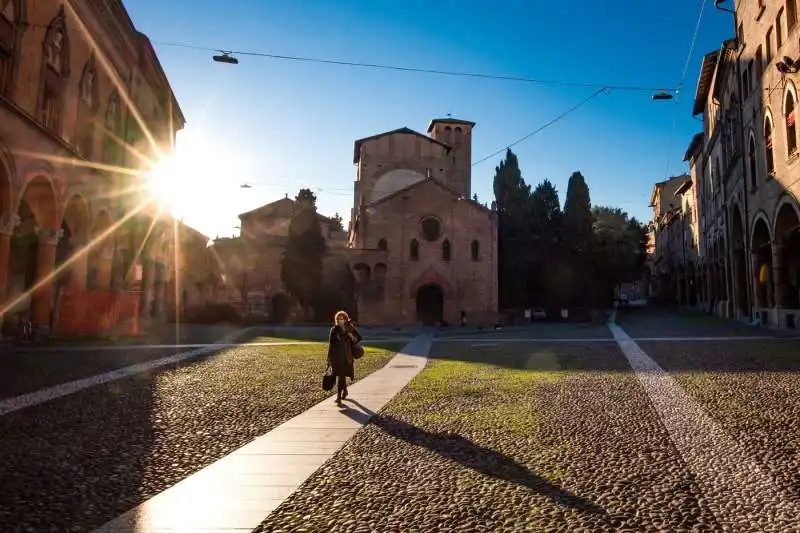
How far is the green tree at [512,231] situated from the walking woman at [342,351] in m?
33.8

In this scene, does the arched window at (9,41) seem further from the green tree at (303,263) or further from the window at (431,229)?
the window at (431,229)

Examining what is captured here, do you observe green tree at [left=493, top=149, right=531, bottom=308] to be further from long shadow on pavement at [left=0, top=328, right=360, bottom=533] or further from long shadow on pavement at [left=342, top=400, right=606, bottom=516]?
long shadow on pavement at [left=342, top=400, right=606, bottom=516]

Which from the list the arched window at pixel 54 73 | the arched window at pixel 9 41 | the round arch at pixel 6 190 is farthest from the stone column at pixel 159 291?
the arched window at pixel 9 41

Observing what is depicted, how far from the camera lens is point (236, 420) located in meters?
7.03

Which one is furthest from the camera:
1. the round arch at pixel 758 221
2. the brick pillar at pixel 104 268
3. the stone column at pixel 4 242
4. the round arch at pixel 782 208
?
the brick pillar at pixel 104 268

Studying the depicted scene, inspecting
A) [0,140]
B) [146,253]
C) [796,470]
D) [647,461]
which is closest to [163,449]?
[647,461]

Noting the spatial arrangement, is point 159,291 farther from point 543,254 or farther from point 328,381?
point 543,254

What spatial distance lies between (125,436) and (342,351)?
3529 mm

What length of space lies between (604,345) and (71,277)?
2089cm

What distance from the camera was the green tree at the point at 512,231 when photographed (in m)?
41.3

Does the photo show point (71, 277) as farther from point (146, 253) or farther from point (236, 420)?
point (236, 420)

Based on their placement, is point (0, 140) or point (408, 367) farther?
point (0, 140)

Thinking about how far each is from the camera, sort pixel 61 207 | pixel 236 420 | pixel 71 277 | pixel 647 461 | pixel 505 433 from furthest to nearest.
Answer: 1. pixel 71 277
2. pixel 61 207
3. pixel 236 420
4. pixel 505 433
5. pixel 647 461

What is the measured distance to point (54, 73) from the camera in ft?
60.0
